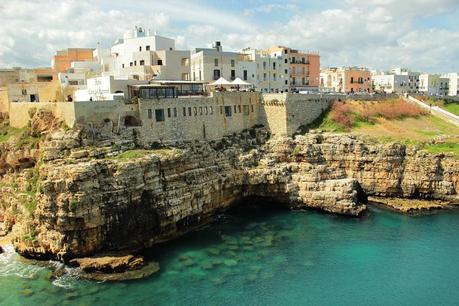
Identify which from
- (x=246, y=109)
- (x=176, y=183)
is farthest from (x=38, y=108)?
(x=246, y=109)

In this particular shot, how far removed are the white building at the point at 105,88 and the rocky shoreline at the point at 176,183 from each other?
6045 mm

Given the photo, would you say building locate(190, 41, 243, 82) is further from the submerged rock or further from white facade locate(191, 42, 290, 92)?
the submerged rock

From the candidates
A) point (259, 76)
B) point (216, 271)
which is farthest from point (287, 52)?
point (216, 271)

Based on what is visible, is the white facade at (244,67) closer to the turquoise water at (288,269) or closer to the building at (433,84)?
the turquoise water at (288,269)

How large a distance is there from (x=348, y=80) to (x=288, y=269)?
57.4 meters

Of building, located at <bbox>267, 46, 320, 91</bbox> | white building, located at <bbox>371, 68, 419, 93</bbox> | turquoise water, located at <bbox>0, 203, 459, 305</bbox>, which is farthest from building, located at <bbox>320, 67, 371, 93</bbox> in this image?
turquoise water, located at <bbox>0, 203, 459, 305</bbox>

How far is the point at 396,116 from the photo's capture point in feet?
207

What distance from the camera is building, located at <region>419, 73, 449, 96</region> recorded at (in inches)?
4498

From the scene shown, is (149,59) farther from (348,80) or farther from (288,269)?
(348,80)

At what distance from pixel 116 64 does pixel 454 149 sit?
4534 cm

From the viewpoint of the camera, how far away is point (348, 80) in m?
85.1

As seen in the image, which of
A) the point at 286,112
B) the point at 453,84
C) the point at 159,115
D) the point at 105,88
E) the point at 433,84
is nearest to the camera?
the point at 159,115

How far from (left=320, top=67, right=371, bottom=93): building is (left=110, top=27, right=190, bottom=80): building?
3583 cm

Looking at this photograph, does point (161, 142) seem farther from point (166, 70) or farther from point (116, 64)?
point (116, 64)
